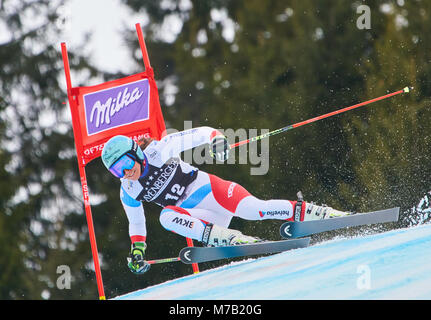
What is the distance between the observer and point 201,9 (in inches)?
746

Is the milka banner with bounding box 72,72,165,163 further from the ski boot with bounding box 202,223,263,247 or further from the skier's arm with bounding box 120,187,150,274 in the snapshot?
the ski boot with bounding box 202,223,263,247

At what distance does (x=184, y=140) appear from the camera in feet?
20.9

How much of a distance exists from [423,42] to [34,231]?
30.4ft

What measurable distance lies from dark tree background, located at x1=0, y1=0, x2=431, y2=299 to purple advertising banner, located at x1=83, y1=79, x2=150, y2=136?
353 centimetres

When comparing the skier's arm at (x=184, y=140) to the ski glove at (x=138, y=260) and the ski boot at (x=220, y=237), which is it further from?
the ski glove at (x=138, y=260)

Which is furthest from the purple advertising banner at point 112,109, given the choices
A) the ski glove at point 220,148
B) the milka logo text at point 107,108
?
the ski glove at point 220,148

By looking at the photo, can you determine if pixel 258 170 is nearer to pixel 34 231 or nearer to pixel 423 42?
pixel 423 42

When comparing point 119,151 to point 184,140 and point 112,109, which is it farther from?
point 112,109

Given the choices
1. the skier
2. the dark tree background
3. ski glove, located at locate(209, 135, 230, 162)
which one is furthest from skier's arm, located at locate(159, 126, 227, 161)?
the dark tree background

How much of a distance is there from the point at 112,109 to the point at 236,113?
7.43 meters

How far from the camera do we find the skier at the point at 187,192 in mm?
6219

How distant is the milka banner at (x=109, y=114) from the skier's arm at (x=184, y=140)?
3.23 ft

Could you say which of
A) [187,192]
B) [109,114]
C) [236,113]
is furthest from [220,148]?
[236,113]

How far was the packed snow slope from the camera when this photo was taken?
4.53 meters
